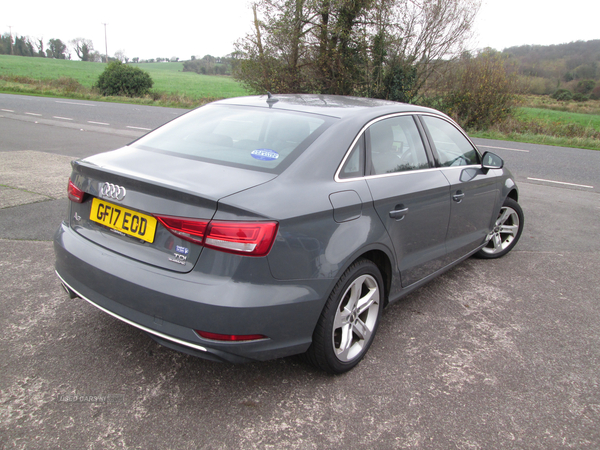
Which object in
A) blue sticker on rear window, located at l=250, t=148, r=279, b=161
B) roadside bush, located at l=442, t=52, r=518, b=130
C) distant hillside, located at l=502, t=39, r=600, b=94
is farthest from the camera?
distant hillside, located at l=502, t=39, r=600, b=94

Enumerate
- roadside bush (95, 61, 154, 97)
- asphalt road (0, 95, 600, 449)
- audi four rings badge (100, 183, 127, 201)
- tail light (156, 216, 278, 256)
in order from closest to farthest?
1. tail light (156, 216, 278, 256)
2. asphalt road (0, 95, 600, 449)
3. audi four rings badge (100, 183, 127, 201)
4. roadside bush (95, 61, 154, 97)

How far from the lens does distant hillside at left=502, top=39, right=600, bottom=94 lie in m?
46.5

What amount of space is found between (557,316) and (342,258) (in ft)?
7.09

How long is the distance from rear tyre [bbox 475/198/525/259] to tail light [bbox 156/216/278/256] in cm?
325

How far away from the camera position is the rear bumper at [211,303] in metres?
2.09

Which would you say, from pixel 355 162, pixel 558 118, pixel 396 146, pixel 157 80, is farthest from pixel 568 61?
pixel 355 162

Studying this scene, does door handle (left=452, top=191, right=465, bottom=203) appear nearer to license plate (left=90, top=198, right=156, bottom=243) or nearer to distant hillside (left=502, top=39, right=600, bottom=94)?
license plate (left=90, top=198, right=156, bottom=243)

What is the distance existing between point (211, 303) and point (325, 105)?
5.64ft

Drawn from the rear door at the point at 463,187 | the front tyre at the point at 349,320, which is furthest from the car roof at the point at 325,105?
the front tyre at the point at 349,320

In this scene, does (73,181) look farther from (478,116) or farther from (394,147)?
(478,116)

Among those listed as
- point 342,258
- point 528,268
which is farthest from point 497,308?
point 342,258

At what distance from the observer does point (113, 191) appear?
240cm

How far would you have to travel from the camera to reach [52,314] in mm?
3152

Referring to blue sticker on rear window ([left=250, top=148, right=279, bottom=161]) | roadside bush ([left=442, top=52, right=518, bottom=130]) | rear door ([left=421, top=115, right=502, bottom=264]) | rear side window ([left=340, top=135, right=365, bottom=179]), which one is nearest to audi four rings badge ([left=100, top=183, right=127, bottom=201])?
blue sticker on rear window ([left=250, top=148, right=279, bottom=161])
